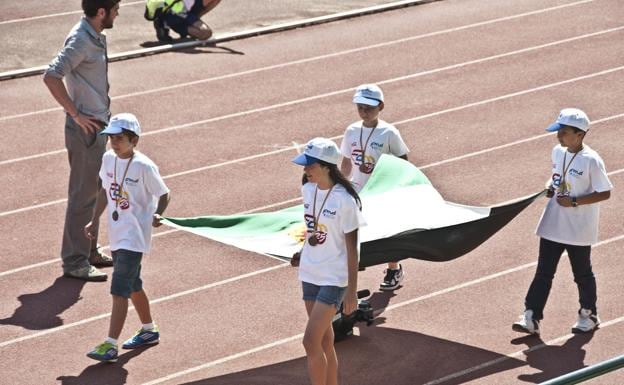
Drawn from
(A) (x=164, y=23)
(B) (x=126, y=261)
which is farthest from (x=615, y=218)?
(A) (x=164, y=23)

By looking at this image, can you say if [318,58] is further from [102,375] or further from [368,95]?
[102,375]

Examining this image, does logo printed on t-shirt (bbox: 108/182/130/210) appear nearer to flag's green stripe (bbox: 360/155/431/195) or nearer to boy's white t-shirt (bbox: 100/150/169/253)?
boy's white t-shirt (bbox: 100/150/169/253)

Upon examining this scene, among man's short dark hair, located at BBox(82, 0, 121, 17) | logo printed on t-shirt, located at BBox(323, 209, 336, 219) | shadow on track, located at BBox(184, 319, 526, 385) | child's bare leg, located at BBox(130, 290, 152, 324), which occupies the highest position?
man's short dark hair, located at BBox(82, 0, 121, 17)

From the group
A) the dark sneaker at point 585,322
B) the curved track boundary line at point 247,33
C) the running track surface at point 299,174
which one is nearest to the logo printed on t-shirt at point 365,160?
the running track surface at point 299,174

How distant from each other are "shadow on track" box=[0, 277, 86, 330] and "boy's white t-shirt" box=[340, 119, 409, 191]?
2850mm

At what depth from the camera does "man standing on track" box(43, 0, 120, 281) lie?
11383 mm

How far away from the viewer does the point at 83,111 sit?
1165 centimetres

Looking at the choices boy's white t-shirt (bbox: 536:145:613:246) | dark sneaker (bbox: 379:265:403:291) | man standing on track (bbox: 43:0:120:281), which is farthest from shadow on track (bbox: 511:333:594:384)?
man standing on track (bbox: 43:0:120:281)

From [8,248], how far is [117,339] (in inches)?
122

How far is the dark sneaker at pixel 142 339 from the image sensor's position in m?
10.4

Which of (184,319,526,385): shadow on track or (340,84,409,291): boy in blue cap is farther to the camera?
(340,84,409,291): boy in blue cap

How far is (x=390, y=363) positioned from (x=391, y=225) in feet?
3.68

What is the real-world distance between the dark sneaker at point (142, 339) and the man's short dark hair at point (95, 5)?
2.93 metres

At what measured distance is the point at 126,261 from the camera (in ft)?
32.9
